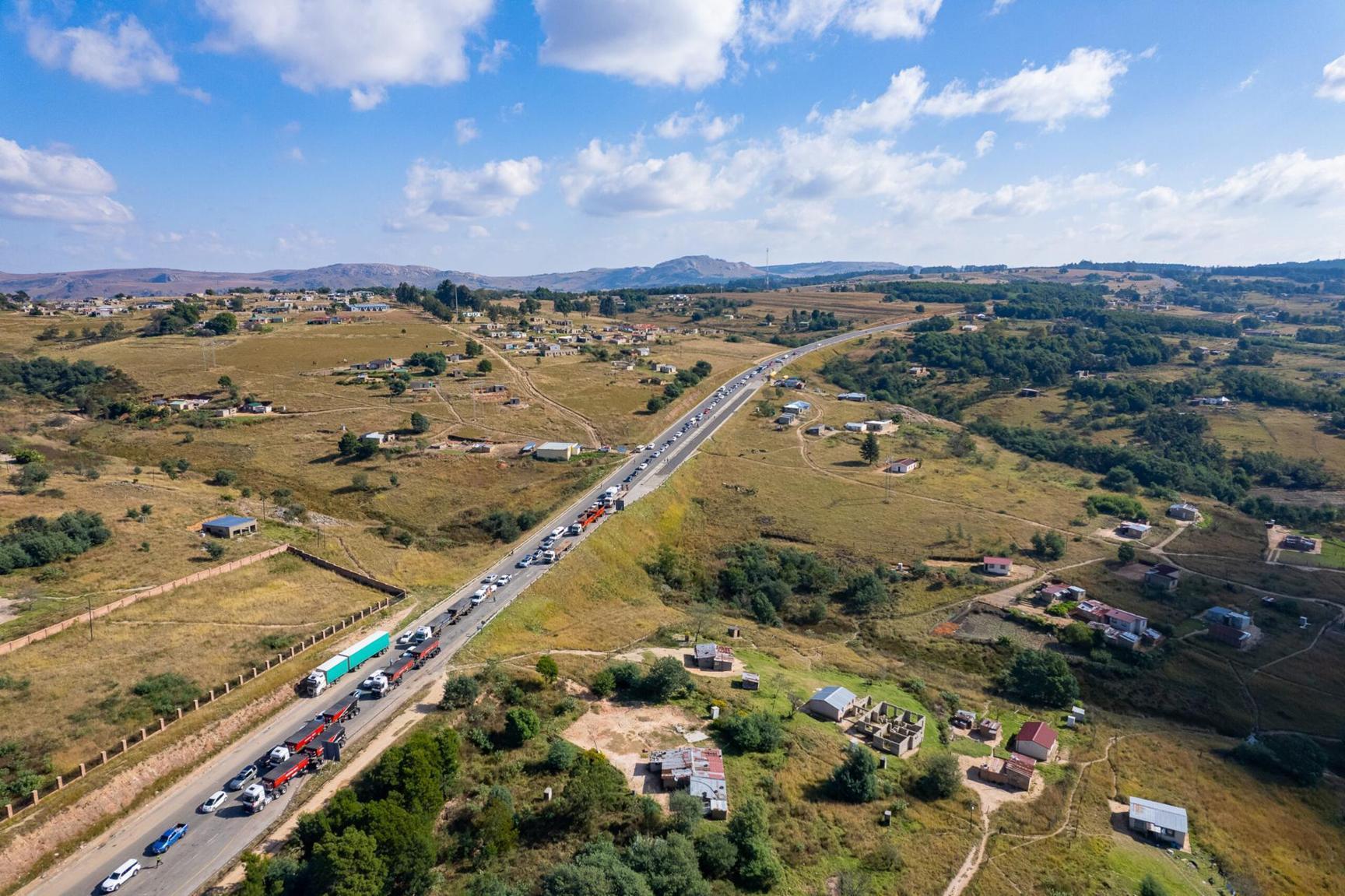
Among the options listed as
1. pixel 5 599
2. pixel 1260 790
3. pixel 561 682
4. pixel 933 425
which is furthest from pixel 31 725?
pixel 933 425

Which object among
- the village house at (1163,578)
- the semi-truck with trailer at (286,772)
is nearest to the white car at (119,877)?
the semi-truck with trailer at (286,772)

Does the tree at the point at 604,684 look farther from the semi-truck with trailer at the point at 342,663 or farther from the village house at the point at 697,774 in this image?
the semi-truck with trailer at the point at 342,663

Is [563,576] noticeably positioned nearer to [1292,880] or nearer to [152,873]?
[152,873]

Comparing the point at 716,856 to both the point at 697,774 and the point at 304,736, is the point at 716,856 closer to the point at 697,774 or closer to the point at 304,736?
the point at 697,774

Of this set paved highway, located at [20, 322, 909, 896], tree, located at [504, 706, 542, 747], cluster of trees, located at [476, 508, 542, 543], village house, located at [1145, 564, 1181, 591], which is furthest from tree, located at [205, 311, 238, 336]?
village house, located at [1145, 564, 1181, 591]

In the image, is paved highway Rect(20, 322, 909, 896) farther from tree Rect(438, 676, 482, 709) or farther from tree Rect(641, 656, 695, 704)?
tree Rect(641, 656, 695, 704)
